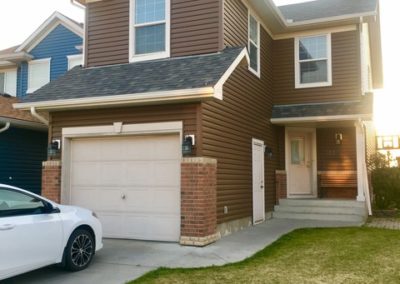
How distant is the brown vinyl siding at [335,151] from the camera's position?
1333cm

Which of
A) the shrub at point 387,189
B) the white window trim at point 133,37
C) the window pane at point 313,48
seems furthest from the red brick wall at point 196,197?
the shrub at point 387,189

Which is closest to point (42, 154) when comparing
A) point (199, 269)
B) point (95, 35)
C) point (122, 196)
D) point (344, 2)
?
point (95, 35)

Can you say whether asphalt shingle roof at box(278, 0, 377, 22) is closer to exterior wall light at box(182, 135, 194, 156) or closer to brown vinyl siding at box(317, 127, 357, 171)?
brown vinyl siding at box(317, 127, 357, 171)

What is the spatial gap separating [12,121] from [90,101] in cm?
433

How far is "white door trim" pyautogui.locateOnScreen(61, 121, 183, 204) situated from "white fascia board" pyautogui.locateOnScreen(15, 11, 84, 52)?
24.1ft

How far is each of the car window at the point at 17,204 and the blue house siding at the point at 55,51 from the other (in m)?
10.4

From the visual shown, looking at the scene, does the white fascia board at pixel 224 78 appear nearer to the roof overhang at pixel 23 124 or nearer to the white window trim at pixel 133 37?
the white window trim at pixel 133 37

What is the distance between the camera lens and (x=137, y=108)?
30.1 ft

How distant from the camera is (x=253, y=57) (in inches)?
472

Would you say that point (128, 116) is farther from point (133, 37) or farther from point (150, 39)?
point (133, 37)

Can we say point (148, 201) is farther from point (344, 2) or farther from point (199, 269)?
point (344, 2)

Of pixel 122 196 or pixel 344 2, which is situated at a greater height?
pixel 344 2

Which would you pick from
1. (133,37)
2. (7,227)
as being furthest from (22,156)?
(7,227)

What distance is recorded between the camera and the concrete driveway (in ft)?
21.3
